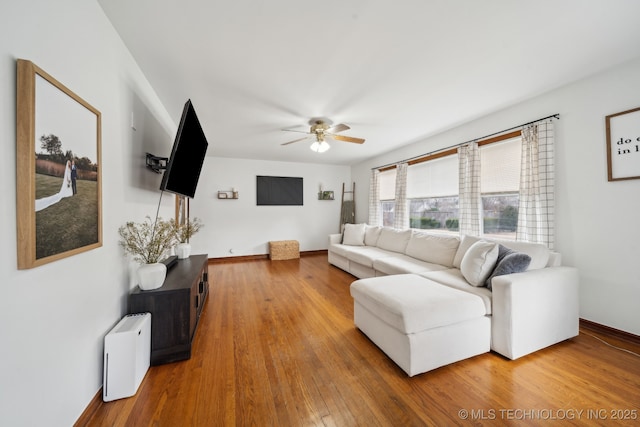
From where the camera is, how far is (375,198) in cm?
559

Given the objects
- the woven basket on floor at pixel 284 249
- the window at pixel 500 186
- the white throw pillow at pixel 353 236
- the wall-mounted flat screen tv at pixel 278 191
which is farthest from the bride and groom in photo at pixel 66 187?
the wall-mounted flat screen tv at pixel 278 191

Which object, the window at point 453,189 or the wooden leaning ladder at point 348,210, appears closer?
the window at point 453,189

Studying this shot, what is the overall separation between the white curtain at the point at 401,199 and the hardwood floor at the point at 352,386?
9.19 ft

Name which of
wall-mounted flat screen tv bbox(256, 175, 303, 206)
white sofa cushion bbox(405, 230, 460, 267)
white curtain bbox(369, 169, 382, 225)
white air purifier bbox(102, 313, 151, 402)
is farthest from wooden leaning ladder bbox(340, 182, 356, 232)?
white air purifier bbox(102, 313, 151, 402)

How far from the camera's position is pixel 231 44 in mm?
1811

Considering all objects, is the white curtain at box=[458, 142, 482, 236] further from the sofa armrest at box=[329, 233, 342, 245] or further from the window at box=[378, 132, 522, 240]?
the sofa armrest at box=[329, 233, 342, 245]

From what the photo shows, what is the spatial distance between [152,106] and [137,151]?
750 millimetres

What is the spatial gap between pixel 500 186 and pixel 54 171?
414 cm

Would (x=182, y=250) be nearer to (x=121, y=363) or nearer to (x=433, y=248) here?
(x=121, y=363)

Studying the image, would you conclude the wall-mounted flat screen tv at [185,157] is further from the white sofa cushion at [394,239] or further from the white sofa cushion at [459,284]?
the white sofa cushion at [394,239]

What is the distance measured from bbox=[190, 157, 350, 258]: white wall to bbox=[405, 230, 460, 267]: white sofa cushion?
3088 mm

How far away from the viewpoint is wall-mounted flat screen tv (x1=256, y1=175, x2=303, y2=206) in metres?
5.83

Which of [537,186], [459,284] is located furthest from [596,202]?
[459,284]

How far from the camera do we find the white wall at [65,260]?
877 mm
